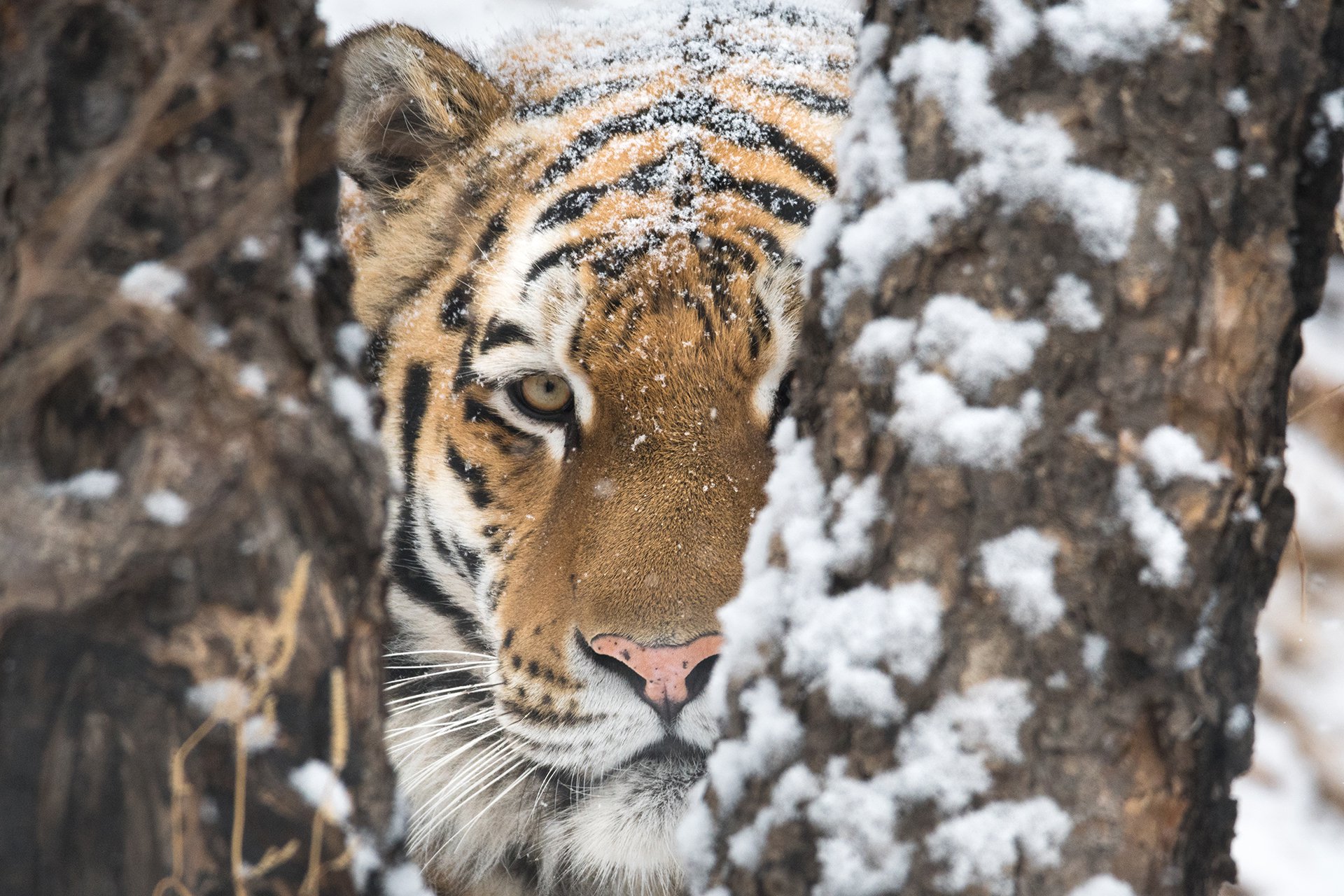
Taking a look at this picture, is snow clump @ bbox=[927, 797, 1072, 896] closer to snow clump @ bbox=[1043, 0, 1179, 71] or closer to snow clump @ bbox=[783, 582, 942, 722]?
snow clump @ bbox=[783, 582, 942, 722]

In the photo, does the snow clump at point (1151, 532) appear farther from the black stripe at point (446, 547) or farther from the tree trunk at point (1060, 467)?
the black stripe at point (446, 547)

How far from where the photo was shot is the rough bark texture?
0.97 metres

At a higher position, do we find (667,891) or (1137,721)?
(1137,721)

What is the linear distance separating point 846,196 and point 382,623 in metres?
0.63

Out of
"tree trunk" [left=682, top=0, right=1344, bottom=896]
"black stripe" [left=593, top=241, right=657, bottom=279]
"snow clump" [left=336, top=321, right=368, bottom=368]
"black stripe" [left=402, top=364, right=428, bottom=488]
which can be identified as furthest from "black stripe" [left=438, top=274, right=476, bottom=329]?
"tree trunk" [left=682, top=0, right=1344, bottom=896]

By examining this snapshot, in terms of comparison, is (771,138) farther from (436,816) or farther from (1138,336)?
(436,816)

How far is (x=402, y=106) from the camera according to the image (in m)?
2.20

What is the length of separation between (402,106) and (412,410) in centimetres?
58

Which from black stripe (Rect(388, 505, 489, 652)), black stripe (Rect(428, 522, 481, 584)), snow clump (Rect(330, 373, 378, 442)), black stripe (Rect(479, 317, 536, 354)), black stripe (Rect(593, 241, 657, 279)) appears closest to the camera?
snow clump (Rect(330, 373, 378, 442))

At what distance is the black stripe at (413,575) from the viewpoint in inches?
86.6

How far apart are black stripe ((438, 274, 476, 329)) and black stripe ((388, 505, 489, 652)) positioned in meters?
0.36

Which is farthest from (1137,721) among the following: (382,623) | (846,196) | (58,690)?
(58,690)

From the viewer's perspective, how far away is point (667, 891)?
2039mm

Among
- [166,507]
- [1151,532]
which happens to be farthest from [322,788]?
[1151,532]
